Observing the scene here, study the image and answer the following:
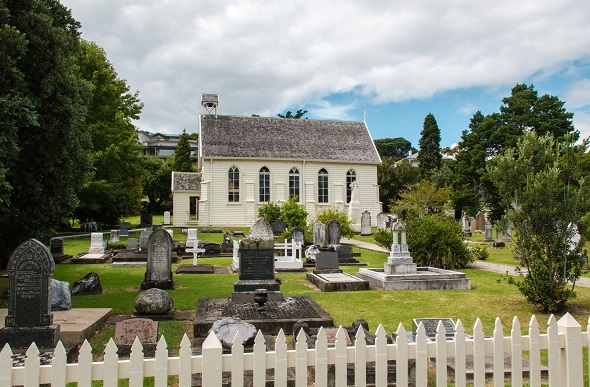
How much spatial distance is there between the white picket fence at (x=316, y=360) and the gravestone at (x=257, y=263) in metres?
7.60

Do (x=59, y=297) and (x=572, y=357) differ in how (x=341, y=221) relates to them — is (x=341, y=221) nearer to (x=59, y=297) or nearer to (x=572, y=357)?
(x=59, y=297)

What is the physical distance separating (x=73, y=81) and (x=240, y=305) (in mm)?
7035

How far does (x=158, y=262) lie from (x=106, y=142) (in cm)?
2442

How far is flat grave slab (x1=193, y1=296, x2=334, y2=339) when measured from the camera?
8953 millimetres

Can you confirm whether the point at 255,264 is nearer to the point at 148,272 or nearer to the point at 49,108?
the point at 148,272

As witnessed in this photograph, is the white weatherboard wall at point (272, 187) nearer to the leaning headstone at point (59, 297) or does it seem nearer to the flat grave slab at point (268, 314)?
the flat grave slab at point (268, 314)

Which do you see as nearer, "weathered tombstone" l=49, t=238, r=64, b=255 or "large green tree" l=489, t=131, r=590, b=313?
"large green tree" l=489, t=131, r=590, b=313

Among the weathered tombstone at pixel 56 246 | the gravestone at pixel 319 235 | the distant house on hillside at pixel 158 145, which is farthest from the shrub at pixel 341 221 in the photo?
the distant house on hillside at pixel 158 145

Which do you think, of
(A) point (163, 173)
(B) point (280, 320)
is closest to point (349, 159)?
(A) point (163, 173)

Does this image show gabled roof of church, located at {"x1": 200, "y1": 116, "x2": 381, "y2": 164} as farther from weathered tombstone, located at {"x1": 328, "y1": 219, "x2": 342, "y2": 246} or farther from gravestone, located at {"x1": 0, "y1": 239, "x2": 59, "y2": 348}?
gravestone, located at {"x1": 0, "y1": 239, "x2": 59, "y2": 348}

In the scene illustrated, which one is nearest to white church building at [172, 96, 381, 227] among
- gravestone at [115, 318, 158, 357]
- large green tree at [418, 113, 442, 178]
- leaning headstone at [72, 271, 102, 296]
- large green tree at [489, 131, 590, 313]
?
large green tree at [418, 113, 442, 178]

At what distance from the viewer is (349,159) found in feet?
149

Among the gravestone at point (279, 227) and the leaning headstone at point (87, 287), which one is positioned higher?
the gravestone at point (279, 227)

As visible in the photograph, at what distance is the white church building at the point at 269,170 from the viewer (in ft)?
138
